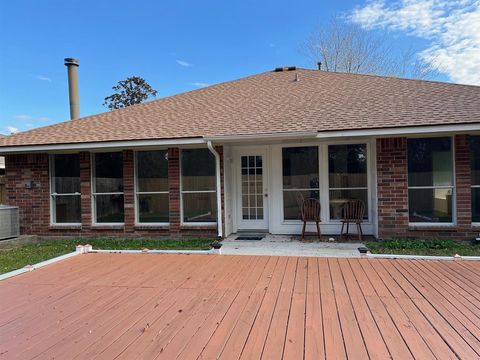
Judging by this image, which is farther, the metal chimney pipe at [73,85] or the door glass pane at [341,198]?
the metal chimney pipe at [73,85]

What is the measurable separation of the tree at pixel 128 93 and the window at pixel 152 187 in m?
25.3

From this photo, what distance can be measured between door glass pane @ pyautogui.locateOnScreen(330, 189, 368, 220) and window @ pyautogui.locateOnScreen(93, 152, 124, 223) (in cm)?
525

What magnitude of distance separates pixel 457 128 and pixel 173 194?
6225 mm

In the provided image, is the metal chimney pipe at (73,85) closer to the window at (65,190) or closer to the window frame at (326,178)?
the window at (65,190)

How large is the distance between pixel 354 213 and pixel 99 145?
6091mm

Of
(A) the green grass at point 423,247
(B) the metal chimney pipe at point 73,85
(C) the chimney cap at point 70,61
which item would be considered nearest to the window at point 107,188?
(A) the green grass at point 423,247

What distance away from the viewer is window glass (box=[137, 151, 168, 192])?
8.87 metres

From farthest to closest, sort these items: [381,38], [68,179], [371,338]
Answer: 1. [381,38]
2. [68,179]
3. [371,338]

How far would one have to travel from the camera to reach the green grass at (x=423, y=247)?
6.53 metres

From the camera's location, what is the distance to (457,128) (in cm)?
679

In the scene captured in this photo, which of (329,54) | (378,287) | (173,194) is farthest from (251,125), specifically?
(329,54)

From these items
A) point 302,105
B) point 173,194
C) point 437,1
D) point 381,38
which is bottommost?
point 173,194

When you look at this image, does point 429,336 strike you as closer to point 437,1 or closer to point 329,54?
point 437,1

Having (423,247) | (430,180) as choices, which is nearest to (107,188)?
(423,247)
